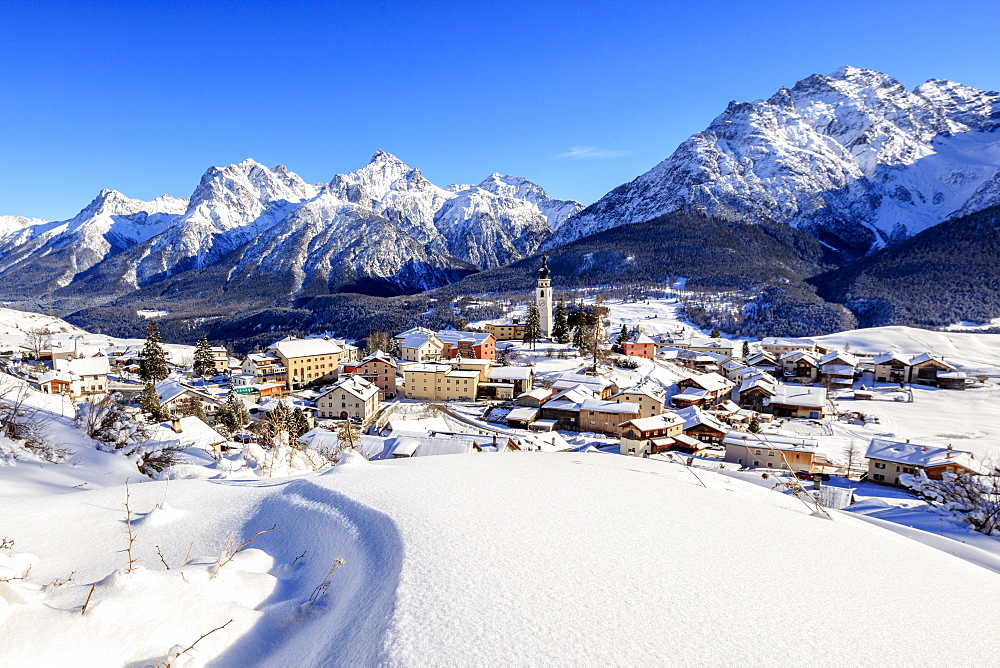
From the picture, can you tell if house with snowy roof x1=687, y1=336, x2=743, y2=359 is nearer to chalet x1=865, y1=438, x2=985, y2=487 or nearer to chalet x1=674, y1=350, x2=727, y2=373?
chalet x1=674, y1=350, x2=727, y2=373

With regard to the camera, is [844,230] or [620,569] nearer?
[620,569]

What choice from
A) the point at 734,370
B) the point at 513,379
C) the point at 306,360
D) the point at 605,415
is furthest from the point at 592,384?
the point at 306,360

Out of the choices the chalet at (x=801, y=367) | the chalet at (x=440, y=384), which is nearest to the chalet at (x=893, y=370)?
the chalet at (x=801, y=367)

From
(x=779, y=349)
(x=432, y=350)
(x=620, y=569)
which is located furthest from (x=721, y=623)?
(x=779, y=349)

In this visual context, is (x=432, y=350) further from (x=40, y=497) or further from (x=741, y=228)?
(x=741, y=228)

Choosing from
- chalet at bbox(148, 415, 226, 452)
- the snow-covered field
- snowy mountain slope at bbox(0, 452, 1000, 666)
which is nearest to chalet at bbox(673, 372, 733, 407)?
chalet at bbox(148, 415, 226, 452)

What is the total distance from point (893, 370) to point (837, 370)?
15.9ft

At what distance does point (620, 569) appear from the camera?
2.63 m

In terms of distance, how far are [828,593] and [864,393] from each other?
4625 centimetres

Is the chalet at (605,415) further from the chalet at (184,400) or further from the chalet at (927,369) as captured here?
the chalet at (927,369)

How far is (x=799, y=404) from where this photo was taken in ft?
111

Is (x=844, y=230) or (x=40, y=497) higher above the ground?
(x=844, y=230)

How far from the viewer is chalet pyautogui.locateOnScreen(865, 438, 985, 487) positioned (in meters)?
18.5

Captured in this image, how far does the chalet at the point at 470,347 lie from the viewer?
155 feet
